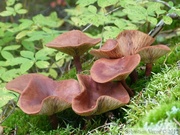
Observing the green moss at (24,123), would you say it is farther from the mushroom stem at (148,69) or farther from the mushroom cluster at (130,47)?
the mushroom stem at (148,69)

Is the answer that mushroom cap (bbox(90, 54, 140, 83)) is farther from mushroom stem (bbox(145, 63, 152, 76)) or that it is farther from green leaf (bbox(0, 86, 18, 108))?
green leaf (bbox(0, 86, 18, 108))

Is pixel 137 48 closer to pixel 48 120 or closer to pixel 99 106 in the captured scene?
pixel 99 106

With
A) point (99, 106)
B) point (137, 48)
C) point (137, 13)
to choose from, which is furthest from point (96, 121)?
point (137, 13)

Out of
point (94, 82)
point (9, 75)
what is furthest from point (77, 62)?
point (9, 75)

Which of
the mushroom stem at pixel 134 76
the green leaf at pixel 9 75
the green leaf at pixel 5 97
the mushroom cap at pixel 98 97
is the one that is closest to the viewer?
the mushroom cap at pixel 98 97

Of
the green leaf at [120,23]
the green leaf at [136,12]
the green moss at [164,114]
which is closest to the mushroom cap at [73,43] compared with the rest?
the green leaf at [136,12]

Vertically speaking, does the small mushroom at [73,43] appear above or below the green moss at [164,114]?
below
